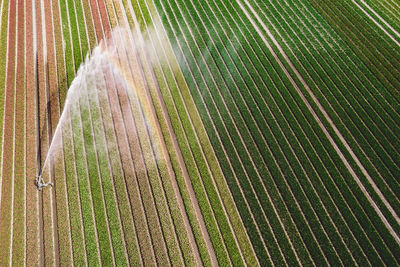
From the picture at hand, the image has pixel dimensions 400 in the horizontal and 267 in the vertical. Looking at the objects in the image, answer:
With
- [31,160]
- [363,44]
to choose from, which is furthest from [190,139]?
[363,44]

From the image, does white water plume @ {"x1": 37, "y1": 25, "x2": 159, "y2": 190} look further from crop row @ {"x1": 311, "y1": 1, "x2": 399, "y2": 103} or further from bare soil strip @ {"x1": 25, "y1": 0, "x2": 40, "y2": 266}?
crop row @ {"x1": 311, "y1": 1, "x2": 399, "y2": 103}

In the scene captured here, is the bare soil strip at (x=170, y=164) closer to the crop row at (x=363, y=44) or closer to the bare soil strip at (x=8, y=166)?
the bare soil strip at (x=8, y=166)

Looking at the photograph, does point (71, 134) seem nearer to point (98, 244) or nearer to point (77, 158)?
point (77, 158)

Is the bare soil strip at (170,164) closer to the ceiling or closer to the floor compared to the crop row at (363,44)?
closer to the floor

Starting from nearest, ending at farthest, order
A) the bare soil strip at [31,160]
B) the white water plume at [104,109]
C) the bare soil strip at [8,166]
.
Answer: the bare soil strip at [8,166], the bare soil strip at [31,160], the white water plume at [104,109]

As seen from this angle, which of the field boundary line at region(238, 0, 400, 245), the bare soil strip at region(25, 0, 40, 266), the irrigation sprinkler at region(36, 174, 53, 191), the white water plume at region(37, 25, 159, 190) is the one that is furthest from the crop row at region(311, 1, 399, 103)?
the bare soil strip at region(25, 0, 40, 266)

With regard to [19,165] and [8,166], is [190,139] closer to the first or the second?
[19,165]

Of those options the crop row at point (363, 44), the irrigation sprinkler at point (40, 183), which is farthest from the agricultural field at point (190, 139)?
the crop row at point (363, 44)

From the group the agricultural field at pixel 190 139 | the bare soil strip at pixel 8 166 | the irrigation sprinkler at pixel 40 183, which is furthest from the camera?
the irrigation sprinkler at pixel 40 183
